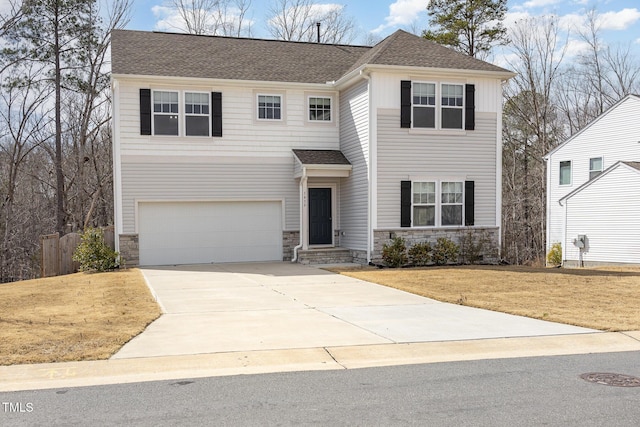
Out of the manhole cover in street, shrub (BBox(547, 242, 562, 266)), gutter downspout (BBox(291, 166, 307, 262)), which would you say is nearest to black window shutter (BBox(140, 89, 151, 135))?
gutter downspout (BBox(291, 166, 307, 262))

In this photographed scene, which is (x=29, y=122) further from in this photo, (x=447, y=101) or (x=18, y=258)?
(x=447, y=101)

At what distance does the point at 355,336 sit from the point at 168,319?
330 cm

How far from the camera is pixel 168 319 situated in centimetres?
1003

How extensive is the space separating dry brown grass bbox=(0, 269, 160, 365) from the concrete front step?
5738 millimetres

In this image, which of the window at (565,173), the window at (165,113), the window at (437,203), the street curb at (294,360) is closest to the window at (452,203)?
the window at (437,203)

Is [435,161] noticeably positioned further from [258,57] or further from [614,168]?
[614,168]

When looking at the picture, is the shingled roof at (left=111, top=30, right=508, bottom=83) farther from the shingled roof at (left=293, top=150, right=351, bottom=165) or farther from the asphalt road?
the asphalt road

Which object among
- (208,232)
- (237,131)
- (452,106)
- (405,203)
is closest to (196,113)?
(237,131)

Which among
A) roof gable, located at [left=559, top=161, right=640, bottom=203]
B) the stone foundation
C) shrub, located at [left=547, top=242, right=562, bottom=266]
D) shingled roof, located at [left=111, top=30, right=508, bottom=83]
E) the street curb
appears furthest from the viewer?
shrub, located at [left=547, top=242, right=562, bottom=266]

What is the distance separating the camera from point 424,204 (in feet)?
64.1

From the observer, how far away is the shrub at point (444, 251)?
1925 centimetres

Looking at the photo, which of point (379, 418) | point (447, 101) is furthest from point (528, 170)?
point (379, 418)

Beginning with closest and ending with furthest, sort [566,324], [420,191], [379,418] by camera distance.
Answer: [379,418] < [566,324] < [420,191]

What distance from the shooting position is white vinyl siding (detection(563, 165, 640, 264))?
72.6ft
